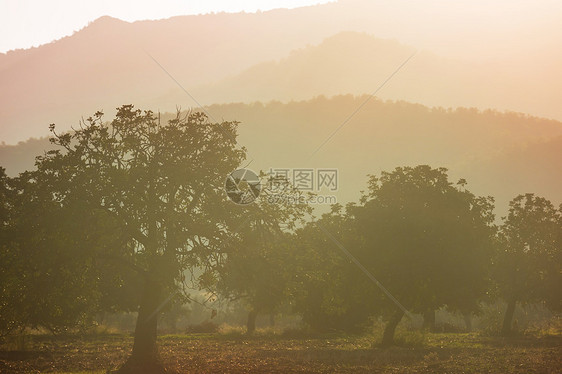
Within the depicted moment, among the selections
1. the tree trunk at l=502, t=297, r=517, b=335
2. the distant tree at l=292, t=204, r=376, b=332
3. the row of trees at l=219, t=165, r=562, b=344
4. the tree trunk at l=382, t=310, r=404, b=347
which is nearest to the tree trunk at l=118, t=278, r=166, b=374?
the distant tree at l=292, t=204, r=376, b=332

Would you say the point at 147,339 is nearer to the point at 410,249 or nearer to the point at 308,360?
the point at 308,360

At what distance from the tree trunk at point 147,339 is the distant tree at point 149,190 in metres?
0.05

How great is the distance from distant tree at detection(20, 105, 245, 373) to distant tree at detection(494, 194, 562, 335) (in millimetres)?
42893

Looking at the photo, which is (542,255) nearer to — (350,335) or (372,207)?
(350,335)

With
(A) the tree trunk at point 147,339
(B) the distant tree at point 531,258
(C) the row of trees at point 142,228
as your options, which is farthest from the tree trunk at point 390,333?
(B) the distant tree at point 531,258

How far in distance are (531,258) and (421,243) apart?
Result: 2545 centimetres

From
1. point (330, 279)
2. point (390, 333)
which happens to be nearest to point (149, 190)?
point (330, 279)

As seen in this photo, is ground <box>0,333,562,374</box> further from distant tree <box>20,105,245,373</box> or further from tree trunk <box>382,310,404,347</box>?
distant tree <box>20,105,245,373</box>

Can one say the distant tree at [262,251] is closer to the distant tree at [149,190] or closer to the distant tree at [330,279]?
the distant tree at [330,279]

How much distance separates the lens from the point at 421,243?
38938mm

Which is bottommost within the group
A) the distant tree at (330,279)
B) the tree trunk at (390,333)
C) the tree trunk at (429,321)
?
the tree trunk at (429,321)

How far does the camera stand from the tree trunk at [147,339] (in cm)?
2496

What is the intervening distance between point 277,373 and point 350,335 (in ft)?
103

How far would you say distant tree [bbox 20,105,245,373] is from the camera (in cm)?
2445
